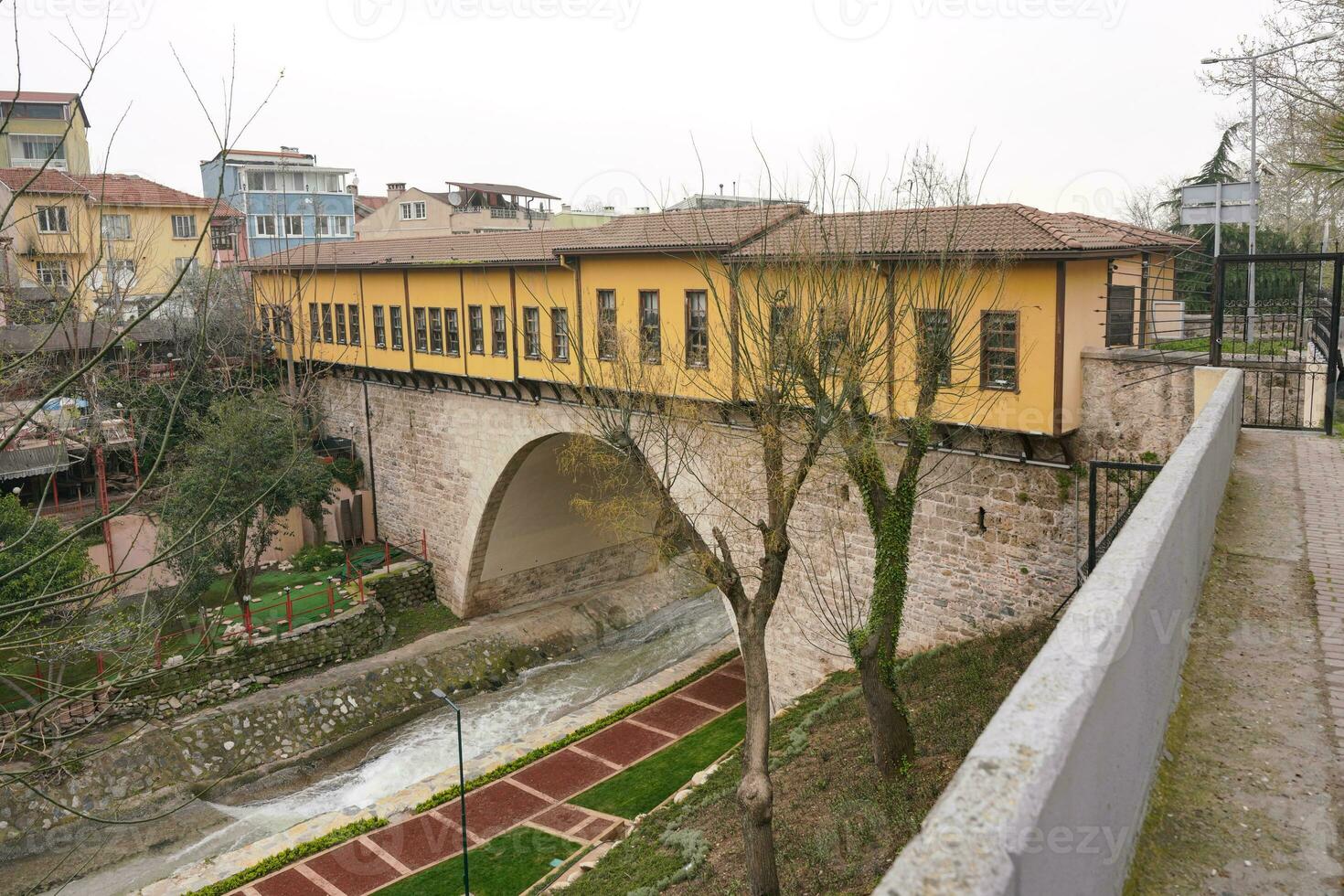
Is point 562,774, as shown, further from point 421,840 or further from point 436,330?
point 436,330

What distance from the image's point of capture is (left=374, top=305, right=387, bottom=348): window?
23.7m

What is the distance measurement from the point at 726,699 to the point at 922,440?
33.8 ft

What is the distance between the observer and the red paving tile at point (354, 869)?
13.0 m

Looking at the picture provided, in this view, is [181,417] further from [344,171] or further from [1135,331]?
[344,171]

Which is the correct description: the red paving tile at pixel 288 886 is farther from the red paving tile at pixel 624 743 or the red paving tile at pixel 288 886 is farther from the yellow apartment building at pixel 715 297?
the yellow apartment building at pixel 715 297

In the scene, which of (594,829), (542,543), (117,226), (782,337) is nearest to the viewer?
(782,337)

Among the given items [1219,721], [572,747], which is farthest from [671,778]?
[1219,721]

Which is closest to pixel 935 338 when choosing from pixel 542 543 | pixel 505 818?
pixel 505 818

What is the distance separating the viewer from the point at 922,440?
9391 mm

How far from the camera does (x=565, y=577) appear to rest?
2505 cm

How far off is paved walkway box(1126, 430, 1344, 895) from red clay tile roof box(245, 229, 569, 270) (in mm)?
13029

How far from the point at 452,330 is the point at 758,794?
15.1 m

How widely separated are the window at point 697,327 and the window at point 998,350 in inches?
172

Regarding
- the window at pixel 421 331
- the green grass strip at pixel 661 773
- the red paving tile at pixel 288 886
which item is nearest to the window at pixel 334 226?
the window at pixel 421 331
